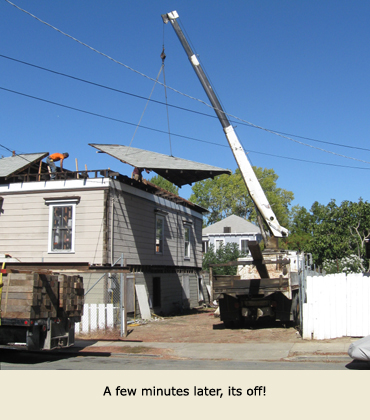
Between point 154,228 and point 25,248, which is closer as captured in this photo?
point 25,248

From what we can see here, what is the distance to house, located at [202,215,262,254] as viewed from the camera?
49844 millimetres

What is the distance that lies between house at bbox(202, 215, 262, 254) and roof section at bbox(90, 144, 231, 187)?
28.9 m

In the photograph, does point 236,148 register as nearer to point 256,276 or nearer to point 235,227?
point 256,276

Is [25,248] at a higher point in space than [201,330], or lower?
higher

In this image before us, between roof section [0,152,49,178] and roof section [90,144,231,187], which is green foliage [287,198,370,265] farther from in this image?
roof section [0,152,49,178]

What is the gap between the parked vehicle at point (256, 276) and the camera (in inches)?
555

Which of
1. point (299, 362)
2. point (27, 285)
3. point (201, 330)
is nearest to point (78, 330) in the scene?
point (201, 330)

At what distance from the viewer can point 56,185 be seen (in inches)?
719

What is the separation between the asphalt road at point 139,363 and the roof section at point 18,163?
955 centimetres

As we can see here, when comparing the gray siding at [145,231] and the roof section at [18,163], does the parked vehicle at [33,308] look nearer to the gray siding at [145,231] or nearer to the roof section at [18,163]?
the gray siding at [145,231]

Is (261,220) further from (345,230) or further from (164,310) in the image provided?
(345,230)

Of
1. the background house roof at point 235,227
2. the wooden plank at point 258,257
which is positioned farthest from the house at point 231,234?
the wooden plank at point 258,257

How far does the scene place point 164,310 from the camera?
71.9 ft

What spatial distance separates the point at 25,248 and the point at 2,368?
391 inches
